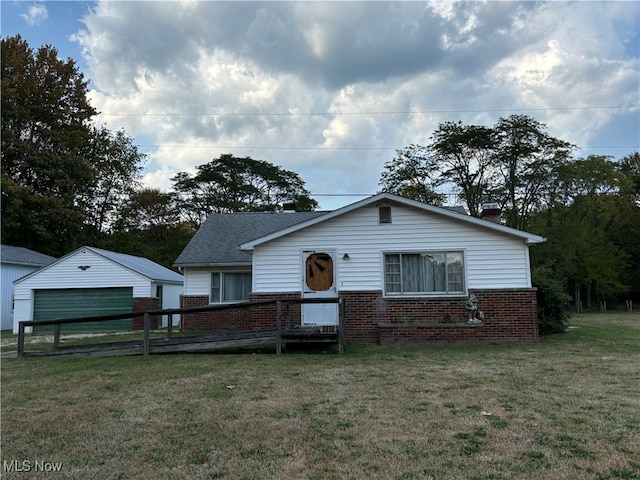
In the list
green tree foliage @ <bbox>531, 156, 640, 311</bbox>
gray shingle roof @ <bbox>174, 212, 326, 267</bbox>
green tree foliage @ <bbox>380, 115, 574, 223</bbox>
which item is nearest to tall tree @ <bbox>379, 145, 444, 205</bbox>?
green tree foliage @ <bbox>380, 115, 574, 223</bbox>

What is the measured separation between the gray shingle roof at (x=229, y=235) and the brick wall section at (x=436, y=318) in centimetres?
488

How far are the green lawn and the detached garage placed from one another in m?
10.9

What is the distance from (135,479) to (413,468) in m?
2.10

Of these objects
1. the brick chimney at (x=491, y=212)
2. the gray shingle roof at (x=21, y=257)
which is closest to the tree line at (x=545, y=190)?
the brick chimney at (x=491, y=212)

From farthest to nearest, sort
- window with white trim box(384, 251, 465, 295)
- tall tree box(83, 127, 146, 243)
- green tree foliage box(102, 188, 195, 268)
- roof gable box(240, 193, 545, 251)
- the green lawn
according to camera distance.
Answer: green tree foliage box(102, 188, 195, 268)
tall tree box(83, 127, 146, 243)
window with white trim box(384, 251, 465, 295)
roof gable box(240, 193, 545, 251)
the green lawn

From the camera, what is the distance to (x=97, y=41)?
13945mm

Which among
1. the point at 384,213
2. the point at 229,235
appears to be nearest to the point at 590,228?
the point at 384,213

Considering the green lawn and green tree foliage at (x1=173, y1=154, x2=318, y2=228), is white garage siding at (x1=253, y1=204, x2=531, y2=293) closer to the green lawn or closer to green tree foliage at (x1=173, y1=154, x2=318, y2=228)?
the green lawn

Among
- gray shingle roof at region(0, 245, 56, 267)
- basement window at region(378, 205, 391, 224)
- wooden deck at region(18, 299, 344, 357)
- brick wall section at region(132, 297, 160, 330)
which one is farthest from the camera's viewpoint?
gray shingle roof at region(0, 245, 56, 267)

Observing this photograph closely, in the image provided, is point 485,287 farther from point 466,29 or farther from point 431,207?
point 466,29

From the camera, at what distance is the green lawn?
3500 mm

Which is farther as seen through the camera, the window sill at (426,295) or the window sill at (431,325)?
the window sill at (426,295)

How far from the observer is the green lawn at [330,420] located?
350 cm

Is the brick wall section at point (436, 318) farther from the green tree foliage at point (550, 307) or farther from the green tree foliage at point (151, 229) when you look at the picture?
the green tree foliage at point (151, 229)
